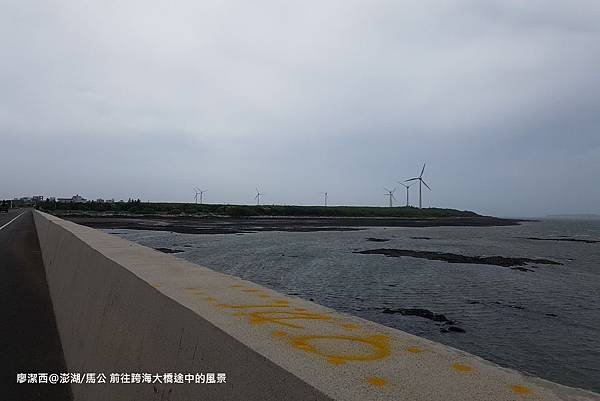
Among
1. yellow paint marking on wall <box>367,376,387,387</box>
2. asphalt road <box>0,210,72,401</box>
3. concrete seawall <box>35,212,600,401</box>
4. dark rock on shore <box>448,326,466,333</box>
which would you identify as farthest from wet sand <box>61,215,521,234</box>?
yellow paint marking on wall <box>367,376,387,387</box>

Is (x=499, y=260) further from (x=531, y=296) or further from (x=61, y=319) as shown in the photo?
(x=61, y=319)

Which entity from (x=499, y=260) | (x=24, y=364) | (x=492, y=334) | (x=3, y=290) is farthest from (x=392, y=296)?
(x=499, y=260)

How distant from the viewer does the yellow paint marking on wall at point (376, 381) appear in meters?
2.13

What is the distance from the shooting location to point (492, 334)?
11.4 metres

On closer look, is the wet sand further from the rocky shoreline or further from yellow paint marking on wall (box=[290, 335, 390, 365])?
yellow paint marking on wall (box=[290, 335, 390, 365])

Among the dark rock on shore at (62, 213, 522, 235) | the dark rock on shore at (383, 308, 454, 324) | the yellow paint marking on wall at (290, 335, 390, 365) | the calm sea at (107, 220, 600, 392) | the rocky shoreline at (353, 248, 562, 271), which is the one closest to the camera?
the yellow paint marking on wall at (290, 335, 390, 365)

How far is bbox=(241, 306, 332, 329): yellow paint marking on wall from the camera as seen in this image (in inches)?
133

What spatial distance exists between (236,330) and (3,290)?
30.2ft

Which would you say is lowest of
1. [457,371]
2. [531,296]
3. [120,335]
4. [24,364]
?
[531,296]

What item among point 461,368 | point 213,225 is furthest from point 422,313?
point 213,225

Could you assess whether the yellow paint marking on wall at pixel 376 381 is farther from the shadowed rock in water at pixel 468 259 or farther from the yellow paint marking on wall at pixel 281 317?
the shadowed rock in water at pixel 468 259

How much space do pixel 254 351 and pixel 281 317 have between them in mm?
1218

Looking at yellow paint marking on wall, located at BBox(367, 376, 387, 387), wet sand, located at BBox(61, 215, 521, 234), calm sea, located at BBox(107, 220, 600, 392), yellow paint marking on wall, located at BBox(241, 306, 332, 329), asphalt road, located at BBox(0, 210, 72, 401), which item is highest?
yellow paint marking on wall, located at BBox(367, 376, 387, 387)

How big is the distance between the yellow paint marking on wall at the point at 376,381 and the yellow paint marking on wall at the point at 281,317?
45.8 inches
